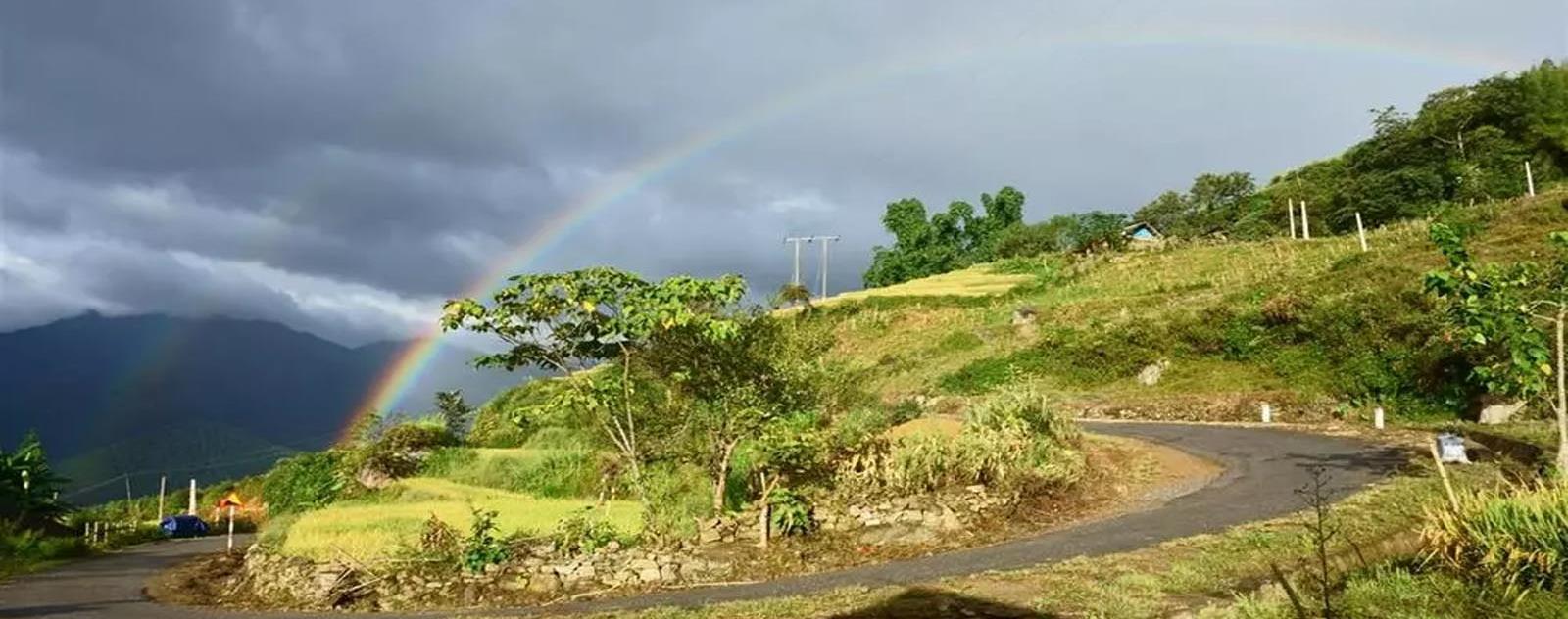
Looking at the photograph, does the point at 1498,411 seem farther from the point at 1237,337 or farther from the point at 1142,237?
the point at 1142,237

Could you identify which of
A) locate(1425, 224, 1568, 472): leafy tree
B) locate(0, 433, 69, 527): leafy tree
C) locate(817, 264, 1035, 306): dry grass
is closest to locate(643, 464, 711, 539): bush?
locate(1425, 224, 1568, 472): leafy tree

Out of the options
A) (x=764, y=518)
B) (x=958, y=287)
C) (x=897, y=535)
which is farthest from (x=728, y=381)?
(x=958, y=287)

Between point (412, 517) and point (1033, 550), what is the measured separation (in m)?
13.1

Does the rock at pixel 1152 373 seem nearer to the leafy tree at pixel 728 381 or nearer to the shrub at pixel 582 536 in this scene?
the leafy tree at pixel 728 381

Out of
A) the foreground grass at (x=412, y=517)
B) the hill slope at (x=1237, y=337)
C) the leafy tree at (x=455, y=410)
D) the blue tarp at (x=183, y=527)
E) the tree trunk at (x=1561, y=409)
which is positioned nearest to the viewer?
the tree trunk at (x=1561, y=409)

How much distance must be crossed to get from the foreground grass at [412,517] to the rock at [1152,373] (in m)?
27.9

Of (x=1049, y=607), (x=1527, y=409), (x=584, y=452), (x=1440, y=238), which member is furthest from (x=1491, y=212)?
(x=1049, y=607)

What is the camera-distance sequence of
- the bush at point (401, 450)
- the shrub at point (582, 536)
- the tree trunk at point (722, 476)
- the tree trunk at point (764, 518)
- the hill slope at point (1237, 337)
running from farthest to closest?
1. the hill slope at point (1237, 337)
2. the bush at point (401, 450)
3. the tree trunk at point (722, 476)
4. the tree trunk at point (764, 518)
5. the shrub at point (582, 536)

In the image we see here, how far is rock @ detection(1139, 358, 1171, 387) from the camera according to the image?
40972 mm

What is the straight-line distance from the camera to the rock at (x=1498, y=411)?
2592cm

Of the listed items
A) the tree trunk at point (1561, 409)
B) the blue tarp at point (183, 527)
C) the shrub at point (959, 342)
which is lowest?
the blue tarp at point (183, 527)

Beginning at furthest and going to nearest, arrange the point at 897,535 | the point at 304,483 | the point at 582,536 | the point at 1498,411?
the point at 304,483 → the point at 1498,411 → the point at 897,535 → the point at 582,536

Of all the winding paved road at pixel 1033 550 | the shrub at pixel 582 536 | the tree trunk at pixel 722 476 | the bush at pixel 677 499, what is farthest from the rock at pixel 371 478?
the tree trunk at pixel 722 476

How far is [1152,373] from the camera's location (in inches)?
1630
